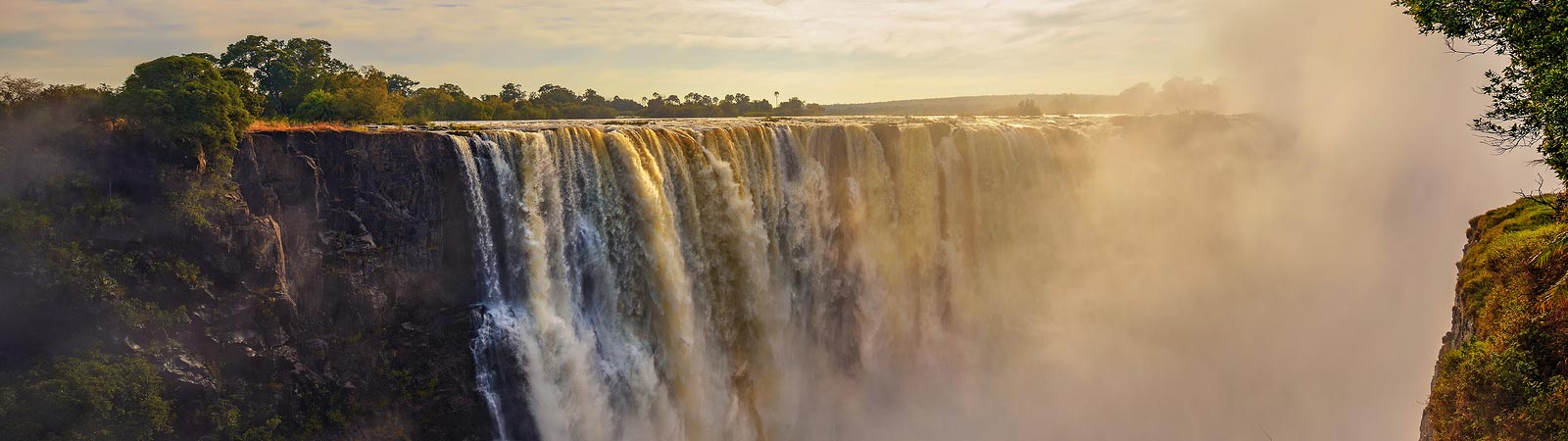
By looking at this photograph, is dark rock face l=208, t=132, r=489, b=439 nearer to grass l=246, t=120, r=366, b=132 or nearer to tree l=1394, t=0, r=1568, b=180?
grass l=246, t=120, r=366, b=132

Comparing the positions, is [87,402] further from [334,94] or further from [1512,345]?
[1512,345]

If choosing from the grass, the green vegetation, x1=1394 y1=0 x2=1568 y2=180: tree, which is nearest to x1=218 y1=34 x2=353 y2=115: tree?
the green vegetation

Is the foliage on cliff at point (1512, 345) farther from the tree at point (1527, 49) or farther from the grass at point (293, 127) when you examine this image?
the grass at point (293, 127)

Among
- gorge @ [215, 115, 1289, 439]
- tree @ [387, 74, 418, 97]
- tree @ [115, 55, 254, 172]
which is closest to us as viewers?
tree @ [115, 55, 254, 172]

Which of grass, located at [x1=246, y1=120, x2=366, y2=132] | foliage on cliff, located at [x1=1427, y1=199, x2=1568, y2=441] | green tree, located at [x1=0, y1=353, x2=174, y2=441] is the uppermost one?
grass, located at [x1=246, y1=120, x2=366, y2=132]

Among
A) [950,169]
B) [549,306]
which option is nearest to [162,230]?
[549,306]

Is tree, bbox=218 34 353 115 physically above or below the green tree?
above

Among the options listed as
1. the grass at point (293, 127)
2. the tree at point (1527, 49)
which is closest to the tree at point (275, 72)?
the grass at point (293, 127)
